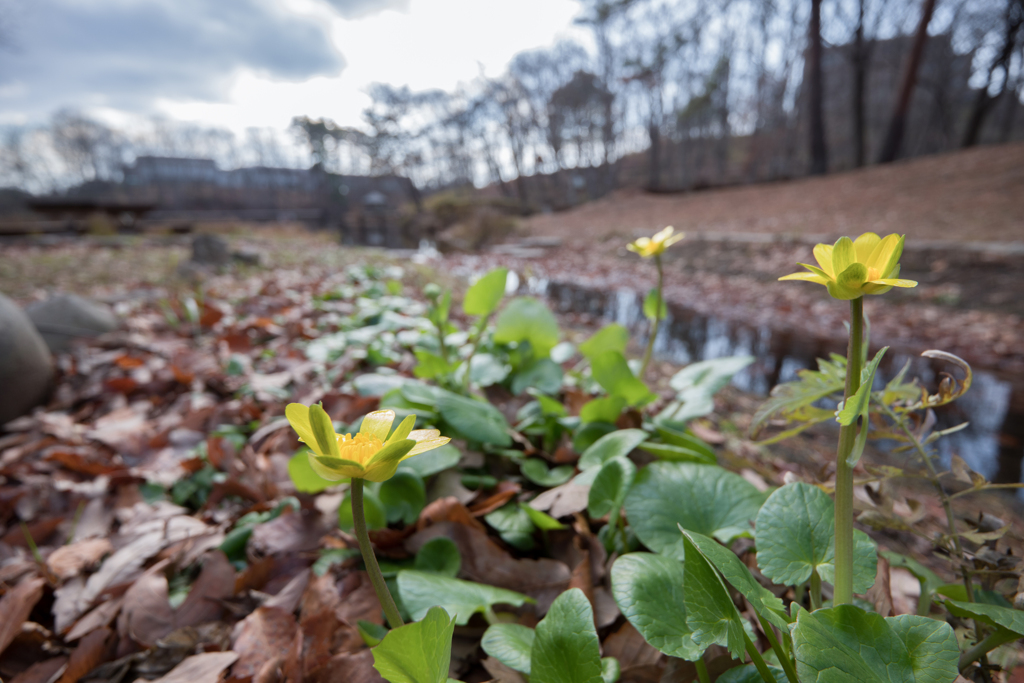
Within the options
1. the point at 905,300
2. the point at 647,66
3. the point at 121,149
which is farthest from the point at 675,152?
the point at 121,149

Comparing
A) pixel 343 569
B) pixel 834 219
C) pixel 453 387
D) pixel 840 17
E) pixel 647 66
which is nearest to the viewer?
pixel 343 569

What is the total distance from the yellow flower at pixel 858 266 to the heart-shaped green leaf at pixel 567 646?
42 centimetres

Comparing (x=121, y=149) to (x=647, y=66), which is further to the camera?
(x=121, y=149)

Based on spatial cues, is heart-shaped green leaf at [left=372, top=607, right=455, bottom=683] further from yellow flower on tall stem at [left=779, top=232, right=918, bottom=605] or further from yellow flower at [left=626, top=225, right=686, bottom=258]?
yellow flower at [left=626, top=225, right=686, bottom=258]

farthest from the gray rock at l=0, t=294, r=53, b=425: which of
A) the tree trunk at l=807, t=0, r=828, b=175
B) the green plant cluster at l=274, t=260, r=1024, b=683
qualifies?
the tree trunk at l=807, t=0, r=828, b=175

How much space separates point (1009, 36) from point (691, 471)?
20649 mm

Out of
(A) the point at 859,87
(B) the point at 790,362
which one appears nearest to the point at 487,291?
(B) the point at 790,362

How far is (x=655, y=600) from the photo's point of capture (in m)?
0.56

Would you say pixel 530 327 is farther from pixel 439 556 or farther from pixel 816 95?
pixel 816 95

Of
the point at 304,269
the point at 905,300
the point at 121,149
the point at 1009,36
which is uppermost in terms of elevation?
the point at 121,149

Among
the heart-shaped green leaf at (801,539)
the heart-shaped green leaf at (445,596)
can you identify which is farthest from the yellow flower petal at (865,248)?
the heart-shaped green leaf at (445,596)

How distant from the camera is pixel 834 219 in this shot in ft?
25.1

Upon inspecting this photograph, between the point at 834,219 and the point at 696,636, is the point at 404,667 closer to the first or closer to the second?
the point at 696,636

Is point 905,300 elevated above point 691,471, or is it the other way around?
point 691,471
